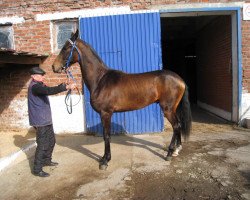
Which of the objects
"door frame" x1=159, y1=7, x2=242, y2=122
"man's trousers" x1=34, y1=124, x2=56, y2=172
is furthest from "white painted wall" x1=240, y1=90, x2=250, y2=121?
"man's trousers" x1=34, y1=124, x2=56, y2=172

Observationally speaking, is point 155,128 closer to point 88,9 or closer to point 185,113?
point 185,113

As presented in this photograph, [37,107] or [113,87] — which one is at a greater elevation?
[113,87]

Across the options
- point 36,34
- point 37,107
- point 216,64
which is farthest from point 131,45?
point 216,64

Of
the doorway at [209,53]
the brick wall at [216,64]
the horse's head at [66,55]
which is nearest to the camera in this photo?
the horse's head at [66,55]

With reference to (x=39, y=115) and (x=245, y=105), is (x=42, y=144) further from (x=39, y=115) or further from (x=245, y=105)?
(x=245, y=105)

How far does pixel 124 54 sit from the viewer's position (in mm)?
7008

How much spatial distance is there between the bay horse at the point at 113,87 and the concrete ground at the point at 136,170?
412 mm

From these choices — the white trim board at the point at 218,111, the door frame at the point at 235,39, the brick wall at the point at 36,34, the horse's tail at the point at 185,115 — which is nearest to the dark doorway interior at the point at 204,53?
the white trim board at the point at 218,111

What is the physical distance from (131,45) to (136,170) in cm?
351

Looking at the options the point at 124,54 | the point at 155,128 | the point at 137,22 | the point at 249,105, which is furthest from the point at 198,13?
the point at 155,128

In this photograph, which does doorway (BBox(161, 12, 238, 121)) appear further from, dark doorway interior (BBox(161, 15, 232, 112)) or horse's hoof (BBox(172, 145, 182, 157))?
horse's hoof (BBox(172, 145, 182, 157))

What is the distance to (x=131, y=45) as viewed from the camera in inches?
275

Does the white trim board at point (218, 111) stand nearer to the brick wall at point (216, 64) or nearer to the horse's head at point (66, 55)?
the brick wall at point (216, 64)

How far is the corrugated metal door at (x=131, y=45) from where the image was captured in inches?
272
